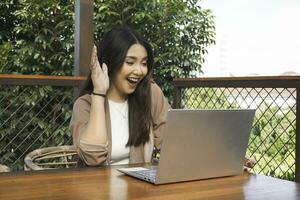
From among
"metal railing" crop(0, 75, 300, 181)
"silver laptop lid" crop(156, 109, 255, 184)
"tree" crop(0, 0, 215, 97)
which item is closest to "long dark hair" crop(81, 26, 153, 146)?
"silver laptop lid" crop(156, 109, 255, 184)

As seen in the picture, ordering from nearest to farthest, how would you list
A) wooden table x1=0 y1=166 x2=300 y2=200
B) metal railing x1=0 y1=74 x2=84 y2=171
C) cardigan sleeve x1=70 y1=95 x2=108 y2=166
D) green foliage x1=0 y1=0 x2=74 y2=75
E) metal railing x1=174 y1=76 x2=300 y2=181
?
wooden table x1=0 y1=166 x2=300 y2=200
cardigan sleeve x1=70 y1=95 x2=108 y2=166
metal railing x1=174 y1=76 x2=300 y2=181
metal railing x1=0 y1=74 x2=84 y2=171
green foliage x1=0 y1=0 x2=74 y2=75

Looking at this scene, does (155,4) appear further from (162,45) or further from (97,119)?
(97,119)

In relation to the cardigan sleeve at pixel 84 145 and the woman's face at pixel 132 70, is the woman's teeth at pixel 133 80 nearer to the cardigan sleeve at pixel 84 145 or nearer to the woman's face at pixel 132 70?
the woman's face at pixel 132 70

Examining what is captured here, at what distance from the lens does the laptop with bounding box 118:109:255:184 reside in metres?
1.11

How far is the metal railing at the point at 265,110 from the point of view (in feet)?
9.37

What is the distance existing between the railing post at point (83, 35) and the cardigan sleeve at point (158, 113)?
1.58 meters

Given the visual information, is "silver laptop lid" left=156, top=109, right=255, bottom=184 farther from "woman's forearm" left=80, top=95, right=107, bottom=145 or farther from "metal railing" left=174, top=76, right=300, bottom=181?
"metal railing" left=174, top=76, right=300, bottom=181

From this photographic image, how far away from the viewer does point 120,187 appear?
113 centimetres

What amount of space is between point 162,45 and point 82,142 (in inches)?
147

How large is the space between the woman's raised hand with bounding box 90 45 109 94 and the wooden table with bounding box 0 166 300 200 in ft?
1.38

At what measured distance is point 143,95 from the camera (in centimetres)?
180

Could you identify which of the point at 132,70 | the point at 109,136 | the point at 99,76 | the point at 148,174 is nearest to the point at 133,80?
the point at 132,70

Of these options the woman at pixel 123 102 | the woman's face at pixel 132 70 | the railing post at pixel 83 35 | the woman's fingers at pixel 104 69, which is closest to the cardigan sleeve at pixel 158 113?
the woman at pixel 123 102

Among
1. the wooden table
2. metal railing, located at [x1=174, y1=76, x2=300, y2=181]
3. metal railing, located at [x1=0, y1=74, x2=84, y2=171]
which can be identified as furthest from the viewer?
metal railing, located at [x1=0, y1=74, x2=84, y2=171]
